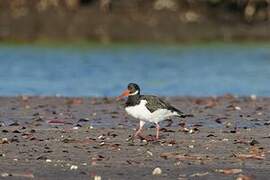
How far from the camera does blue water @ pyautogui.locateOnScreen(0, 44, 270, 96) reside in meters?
24.6

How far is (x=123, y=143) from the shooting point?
1340cm

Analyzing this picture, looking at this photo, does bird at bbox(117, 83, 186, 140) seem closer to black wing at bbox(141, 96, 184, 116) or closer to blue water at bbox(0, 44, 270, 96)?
black wing at bbox(141, 96, 184, 116)

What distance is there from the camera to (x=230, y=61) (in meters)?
32.7

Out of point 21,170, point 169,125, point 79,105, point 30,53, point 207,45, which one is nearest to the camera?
point 21,170

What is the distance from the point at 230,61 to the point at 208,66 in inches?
60.4

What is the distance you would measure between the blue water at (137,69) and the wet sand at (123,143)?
4.85 m

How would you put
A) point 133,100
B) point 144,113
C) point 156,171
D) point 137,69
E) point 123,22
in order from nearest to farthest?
1. point 156,171
2. point 144,113
3. point 133,100
4. point 137,69
5. point 123,22

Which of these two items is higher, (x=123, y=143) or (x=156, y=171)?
(x=123, y=143)

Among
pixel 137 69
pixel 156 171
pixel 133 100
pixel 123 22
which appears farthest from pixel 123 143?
pixel 123 22

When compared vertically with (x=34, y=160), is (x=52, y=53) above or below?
above

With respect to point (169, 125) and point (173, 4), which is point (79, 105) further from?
point (173, 4)

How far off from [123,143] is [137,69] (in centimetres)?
1717

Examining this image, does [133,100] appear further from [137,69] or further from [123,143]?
[137,69]

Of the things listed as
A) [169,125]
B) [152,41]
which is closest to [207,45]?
[152,41]
